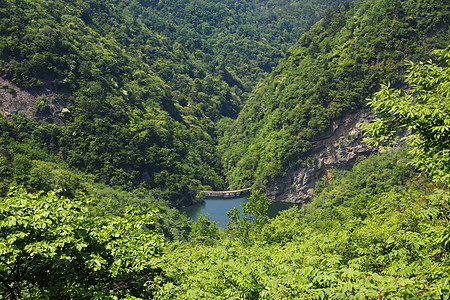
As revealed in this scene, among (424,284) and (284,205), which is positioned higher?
(284,205)

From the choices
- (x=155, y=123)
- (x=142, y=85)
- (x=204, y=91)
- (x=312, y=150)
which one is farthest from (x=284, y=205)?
(x=204, y=91)

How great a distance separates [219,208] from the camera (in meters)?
98.8

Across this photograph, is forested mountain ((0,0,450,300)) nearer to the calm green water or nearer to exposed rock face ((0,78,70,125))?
exposed rock face ((0,78,70,125))

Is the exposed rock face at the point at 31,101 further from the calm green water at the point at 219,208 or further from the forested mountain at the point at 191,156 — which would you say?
the calm green water at the point at 219,208

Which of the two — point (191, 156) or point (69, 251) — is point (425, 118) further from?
point (191, 156)

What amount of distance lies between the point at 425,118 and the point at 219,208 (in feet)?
307

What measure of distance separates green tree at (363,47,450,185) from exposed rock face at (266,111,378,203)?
8709 cm

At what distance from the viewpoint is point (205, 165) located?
→ 12275 cm

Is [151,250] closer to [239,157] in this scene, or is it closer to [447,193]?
[447,193]

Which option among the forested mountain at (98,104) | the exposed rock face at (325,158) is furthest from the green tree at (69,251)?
the exposed rock face at (325,158)

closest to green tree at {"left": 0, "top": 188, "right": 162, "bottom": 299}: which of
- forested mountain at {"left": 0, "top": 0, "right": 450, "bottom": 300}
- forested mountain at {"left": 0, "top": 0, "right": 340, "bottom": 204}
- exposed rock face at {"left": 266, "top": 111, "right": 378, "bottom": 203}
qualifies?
forested mountain at {"left": 0, "top": 0, "right": 450, "bottom": 300}

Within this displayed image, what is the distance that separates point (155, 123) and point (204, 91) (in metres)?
62.2

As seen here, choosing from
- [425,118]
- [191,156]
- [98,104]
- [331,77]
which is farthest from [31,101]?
[425,118]

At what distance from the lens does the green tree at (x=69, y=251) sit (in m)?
7.47
